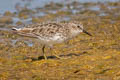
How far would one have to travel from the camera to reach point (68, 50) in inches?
491

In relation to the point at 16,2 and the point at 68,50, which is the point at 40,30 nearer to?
the point at 68,50

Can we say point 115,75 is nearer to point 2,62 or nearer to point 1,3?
point 2,62

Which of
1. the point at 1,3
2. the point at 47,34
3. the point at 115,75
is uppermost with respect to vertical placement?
the point at 1,3

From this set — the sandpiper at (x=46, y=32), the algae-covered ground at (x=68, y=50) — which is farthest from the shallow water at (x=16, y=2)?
the sandpiper at (x=46, y=32)

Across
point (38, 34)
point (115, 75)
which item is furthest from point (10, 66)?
point (115, 75)

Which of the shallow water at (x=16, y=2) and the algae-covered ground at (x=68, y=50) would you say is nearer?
the algae-covered ground at (x=68, y=50)

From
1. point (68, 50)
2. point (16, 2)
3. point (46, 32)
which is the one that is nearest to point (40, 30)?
point (46, 32)

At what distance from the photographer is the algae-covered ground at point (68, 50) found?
32.2 ft

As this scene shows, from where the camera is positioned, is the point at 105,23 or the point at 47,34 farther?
the point at 105,23

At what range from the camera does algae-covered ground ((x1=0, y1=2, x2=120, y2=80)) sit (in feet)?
32.2

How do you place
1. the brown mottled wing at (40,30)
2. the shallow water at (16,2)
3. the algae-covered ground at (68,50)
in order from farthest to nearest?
the shallow water at (16,2) < the brown mottled wing at (40,30) < the algae-covered ground at (68,50)

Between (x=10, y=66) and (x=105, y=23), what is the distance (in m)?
6.21

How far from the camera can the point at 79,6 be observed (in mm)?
19594

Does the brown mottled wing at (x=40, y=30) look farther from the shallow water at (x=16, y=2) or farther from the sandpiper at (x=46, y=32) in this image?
the shallow water at (x=16, y=2)
